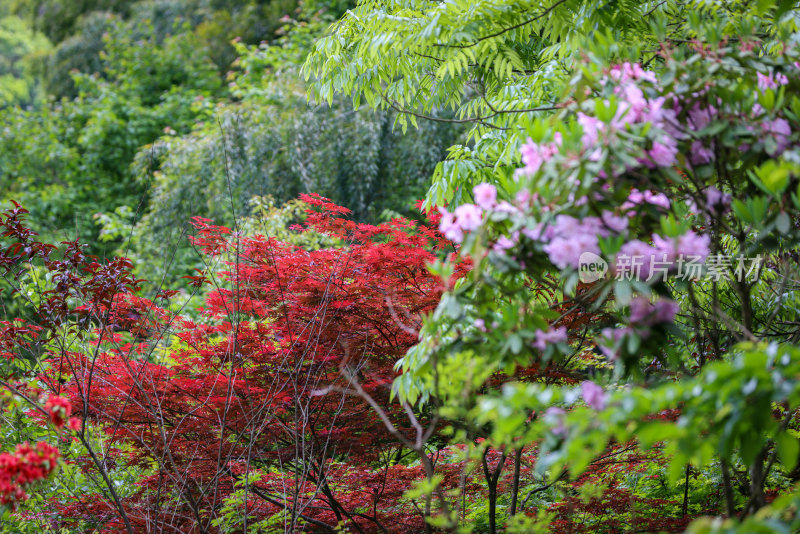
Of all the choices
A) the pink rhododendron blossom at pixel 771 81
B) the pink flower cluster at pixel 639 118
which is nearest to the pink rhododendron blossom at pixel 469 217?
the pink flower cluster at pixel 639 118

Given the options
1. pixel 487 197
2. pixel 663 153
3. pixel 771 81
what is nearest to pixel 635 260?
pixel 663 153

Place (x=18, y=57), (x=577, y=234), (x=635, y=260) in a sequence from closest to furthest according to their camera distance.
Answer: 1. (x=577, y=234)
2. (x=635, y=260)
3. (x=18, y=57)

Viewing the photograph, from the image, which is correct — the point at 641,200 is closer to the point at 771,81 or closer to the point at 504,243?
the point at 504,243

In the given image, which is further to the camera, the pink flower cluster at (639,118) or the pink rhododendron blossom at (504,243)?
the pink rhododendron blossom at (504,243)

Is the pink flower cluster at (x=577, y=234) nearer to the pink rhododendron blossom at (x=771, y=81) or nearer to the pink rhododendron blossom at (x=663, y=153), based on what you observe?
the pink rhododendron blossom at (x=663, y=153)

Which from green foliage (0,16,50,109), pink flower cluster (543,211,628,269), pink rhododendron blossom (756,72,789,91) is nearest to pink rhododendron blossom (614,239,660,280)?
pink flower cluster (543,211,628,269)

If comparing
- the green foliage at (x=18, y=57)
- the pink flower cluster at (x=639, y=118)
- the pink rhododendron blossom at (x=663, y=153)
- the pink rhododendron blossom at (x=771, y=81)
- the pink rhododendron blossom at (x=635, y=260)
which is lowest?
the green foliage at (x=18, y=57)

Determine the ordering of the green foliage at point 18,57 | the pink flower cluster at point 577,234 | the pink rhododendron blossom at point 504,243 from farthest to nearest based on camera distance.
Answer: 1. the green foliage at point 18,57
2. the pink rhododendron blossom at point 504,243
3. the pink flower cluster at point 577,234

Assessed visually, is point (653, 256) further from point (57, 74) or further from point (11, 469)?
point (57, 74)

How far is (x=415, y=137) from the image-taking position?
25.7 ft

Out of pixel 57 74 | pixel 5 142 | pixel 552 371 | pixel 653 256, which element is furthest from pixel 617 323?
pixel 57 74

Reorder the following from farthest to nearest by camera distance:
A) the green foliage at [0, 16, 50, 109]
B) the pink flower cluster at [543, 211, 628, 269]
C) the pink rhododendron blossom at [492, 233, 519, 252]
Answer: the green foliage at [0, 16, 50, 109]
the pink rhododendron blossom at [492, 233, 519, 252]
the pink flower cluster at [543, 211, 628, 269]

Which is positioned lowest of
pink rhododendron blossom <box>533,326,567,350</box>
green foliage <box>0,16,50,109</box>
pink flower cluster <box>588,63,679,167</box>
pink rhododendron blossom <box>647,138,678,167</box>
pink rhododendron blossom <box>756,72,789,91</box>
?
green foliage <box>0,16,50,109</box>

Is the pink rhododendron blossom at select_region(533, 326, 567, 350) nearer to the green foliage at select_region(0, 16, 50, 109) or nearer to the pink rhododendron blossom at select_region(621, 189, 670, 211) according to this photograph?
the pink rhododendron blossom at select_region(621, 189, 670, 211)
